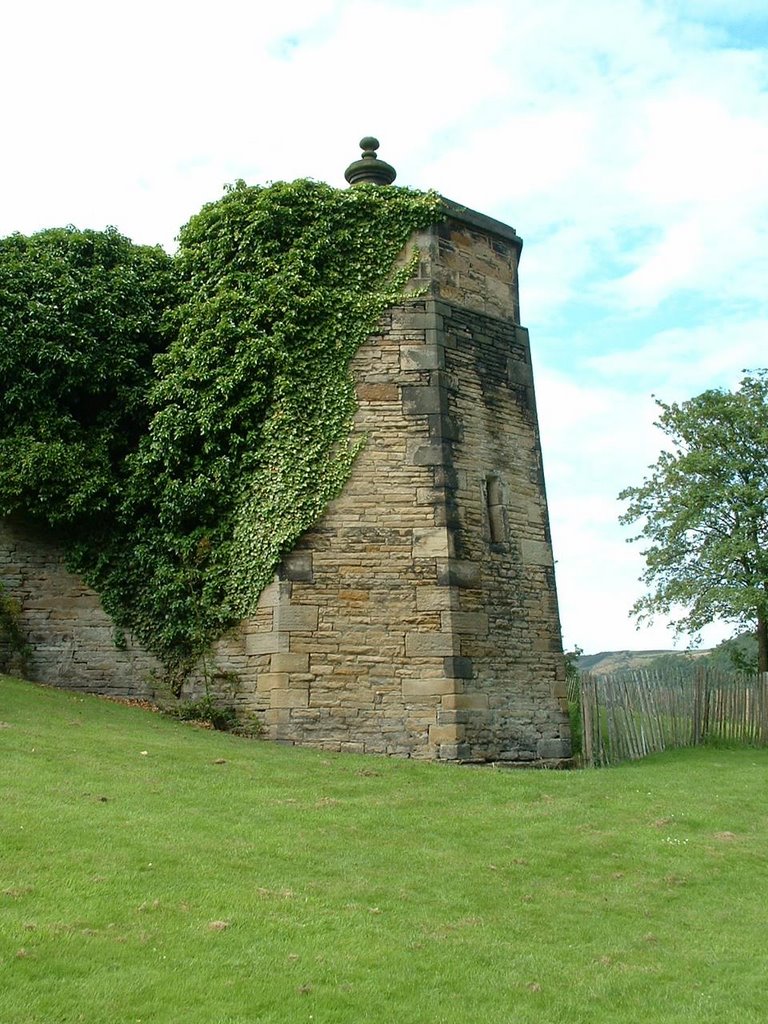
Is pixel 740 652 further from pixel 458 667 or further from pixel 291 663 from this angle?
pixel 291 663

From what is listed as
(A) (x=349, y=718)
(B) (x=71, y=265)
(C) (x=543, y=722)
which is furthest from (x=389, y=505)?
(B) (x=71, y=265)

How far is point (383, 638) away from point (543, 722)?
105 inches

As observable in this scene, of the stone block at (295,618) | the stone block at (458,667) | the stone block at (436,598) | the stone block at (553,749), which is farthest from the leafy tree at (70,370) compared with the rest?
the stone block at (553,749)

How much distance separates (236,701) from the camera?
42.1ft

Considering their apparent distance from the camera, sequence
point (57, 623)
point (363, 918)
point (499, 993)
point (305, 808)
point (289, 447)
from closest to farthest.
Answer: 1. point (499, 993)
2. point (363, 918)
3. point (305, 808)
4. point (289, 447)
5. point (57, 623)

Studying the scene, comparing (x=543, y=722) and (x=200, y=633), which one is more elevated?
(x=200, y=633)

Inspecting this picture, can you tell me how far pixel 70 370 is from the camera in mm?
14484

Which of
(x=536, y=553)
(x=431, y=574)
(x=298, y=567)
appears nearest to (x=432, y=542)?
(x=431, y=574)

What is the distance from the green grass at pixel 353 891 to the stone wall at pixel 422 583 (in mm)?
1410

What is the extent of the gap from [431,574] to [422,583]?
0.17 meters

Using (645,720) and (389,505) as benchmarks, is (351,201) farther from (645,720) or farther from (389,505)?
(645,720)

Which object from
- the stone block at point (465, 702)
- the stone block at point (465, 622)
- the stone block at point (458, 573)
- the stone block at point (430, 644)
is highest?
the stone block at point (458, 573)

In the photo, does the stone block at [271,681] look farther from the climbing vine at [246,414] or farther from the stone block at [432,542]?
the stone block at [432,542]

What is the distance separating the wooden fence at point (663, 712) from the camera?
14.2 metres
